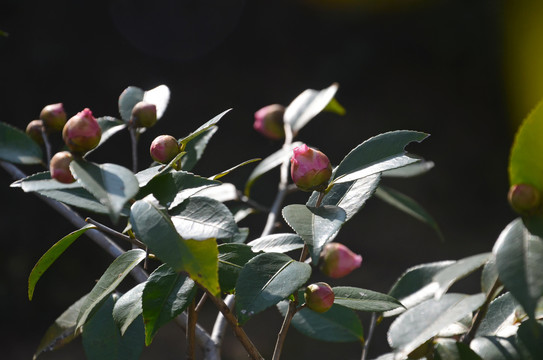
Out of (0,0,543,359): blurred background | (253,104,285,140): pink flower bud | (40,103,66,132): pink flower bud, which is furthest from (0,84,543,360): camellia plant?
(0,0,543,359): blurred background

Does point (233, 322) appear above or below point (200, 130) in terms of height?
A: below

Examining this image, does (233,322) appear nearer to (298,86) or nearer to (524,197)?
(524,197)

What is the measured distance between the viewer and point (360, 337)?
1.98 feet

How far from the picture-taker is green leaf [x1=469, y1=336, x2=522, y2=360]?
429mm

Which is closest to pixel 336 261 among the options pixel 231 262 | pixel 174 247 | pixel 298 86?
pixel 231 262

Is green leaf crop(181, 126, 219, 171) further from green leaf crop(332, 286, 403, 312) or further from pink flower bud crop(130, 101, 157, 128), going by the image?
green leaf crop(332, 286, 403, 312)

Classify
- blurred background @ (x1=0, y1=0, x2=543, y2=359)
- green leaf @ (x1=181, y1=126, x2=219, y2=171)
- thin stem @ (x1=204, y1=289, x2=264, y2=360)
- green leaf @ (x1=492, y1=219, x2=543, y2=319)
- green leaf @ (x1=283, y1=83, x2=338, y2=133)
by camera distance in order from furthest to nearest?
blurred background @ (x1=0, y1=0, x2=543, y2=359) → green leaf @ (x1=283, y1=83, x2=338, y2=133) → green leaf @ (x1=181, y1=126, x2=219, y2=171) → thin stem @ (x1=204, y1=289, x2=264, y2=360) → green leaf @ (x1=492, y1=219, x2=543, y2=319)

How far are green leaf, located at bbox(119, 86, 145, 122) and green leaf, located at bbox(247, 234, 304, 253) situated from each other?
0.79ft

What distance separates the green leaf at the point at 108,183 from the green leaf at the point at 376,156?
160mm

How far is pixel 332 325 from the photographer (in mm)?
619

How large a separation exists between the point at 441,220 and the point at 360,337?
2.85 m

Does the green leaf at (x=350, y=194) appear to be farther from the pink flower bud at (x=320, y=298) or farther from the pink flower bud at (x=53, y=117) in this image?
the pink flower bud at (x=53, y=117)

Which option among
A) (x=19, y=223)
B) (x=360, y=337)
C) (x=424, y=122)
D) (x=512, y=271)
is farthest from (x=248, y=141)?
(x=512, y=271)

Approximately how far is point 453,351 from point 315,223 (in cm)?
15
